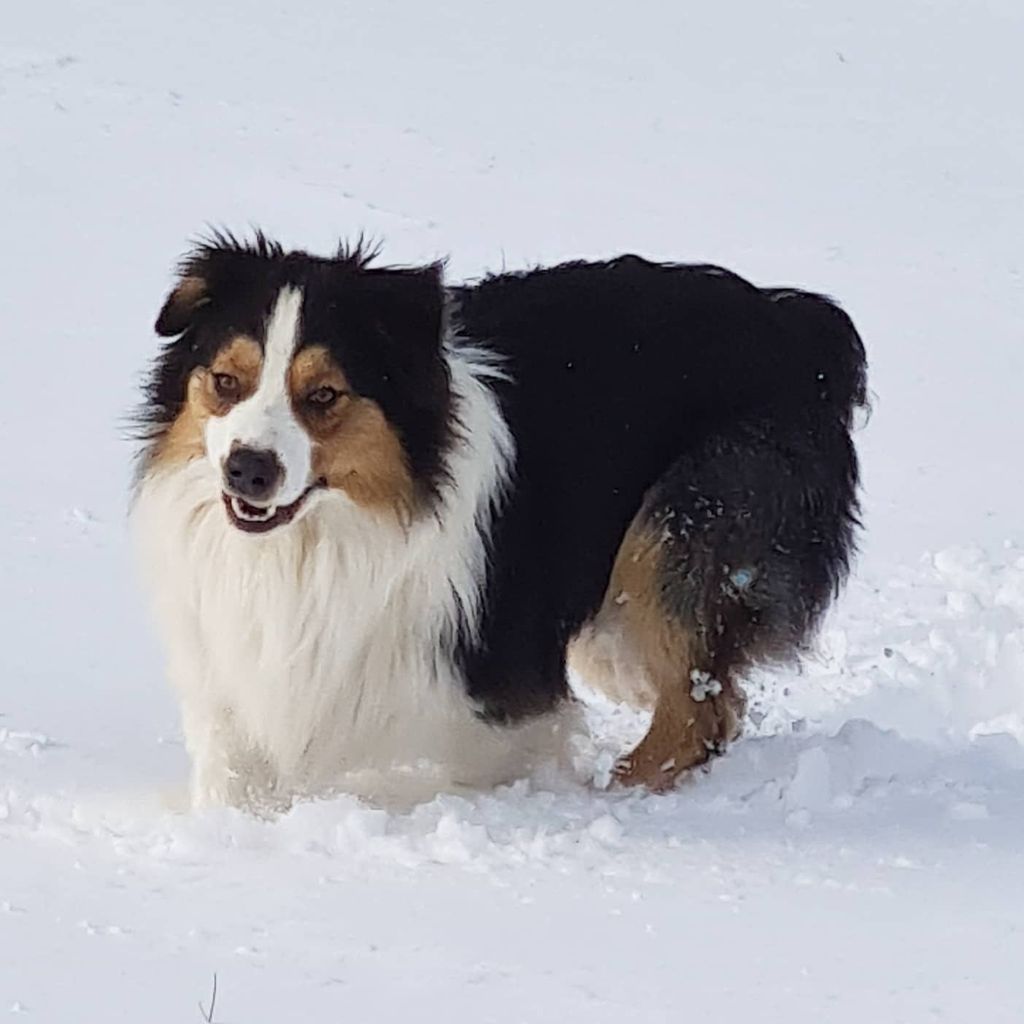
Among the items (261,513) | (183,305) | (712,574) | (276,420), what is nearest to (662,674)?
(712,574)

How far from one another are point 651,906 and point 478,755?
1.07 m

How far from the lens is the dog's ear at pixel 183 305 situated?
4766mm

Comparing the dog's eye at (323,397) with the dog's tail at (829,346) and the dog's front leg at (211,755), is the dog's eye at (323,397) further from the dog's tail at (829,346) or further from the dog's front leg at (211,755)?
the dog's tail at (829,346)

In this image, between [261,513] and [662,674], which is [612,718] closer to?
[662,674]

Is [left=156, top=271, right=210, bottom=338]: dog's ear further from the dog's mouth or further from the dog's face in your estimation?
the dog's mouth

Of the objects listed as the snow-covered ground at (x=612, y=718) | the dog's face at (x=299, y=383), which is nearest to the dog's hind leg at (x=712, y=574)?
the snow-covered ground at (x=612, y=718)

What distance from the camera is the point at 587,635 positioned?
5641mm

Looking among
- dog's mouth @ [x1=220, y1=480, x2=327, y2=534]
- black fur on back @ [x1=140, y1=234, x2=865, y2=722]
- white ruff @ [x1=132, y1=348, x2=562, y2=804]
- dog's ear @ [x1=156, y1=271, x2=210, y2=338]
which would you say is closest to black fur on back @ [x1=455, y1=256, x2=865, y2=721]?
black fur on back @ [x1=140, y1=234, x2=865, y2=722]

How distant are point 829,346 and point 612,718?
1350 mm

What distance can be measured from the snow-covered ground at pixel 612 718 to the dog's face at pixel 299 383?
2.69 feet

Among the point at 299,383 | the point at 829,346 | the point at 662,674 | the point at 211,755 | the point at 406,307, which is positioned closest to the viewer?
the point at 299,383

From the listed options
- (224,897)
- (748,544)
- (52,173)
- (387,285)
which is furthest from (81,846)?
(52,173)

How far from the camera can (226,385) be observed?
4.59 metres

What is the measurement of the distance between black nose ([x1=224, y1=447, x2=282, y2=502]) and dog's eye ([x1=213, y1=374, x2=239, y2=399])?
0.25 m
